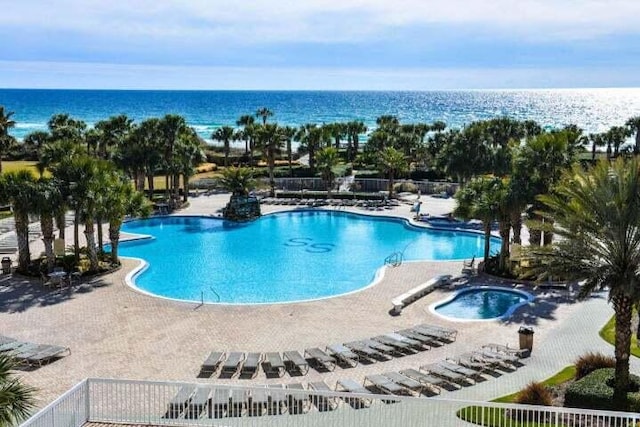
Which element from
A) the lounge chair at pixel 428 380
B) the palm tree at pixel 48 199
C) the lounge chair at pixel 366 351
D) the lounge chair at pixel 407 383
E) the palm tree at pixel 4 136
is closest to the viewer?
the lounge chair at pixel 407 383

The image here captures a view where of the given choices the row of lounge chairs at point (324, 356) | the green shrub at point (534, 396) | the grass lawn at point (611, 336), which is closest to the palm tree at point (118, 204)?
the row of lounge chairs at point (324, 356)

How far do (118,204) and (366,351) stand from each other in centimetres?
1403

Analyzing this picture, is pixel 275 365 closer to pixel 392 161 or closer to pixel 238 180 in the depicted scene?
pixel 238 180

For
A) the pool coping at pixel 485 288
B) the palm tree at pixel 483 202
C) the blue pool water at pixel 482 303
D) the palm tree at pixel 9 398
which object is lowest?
the blue pool water at pixel 482 303

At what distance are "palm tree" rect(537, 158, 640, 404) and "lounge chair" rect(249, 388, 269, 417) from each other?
7.22m

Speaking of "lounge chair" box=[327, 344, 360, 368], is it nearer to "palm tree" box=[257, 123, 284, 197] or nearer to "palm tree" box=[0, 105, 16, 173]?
"palm tree" box=[257, 123, 284, 197]

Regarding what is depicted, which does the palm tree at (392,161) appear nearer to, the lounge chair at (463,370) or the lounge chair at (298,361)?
the lounge chair at (298,361)

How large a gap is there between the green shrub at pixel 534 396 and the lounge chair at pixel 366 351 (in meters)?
4.48

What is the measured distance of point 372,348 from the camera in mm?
18641

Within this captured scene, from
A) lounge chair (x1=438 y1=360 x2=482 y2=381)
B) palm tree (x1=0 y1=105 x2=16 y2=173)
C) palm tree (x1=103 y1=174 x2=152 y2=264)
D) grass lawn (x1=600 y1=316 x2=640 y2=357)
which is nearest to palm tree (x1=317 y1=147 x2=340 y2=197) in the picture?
palm tree (x1=103 y1=174 x2=152 y2=264)

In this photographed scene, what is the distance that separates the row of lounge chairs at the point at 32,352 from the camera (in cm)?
1766

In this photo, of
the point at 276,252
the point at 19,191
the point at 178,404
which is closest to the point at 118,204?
the point at 19,191

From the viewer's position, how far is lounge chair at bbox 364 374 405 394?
15852 mm

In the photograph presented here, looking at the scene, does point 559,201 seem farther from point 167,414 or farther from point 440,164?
point 440,164
